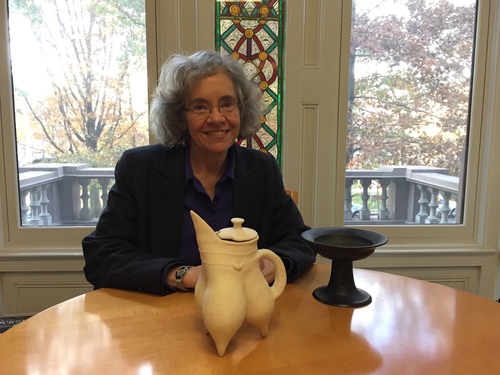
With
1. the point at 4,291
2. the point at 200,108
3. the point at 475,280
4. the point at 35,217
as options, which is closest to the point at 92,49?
the point at 35,217

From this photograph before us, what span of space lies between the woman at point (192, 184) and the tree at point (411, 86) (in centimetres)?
97

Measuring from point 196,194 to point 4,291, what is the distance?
4.88 ft

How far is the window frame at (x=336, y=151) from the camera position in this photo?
6.57 ft

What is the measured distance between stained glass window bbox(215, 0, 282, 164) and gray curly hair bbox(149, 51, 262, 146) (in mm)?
498

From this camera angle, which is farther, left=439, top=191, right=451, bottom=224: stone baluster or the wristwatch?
left=439, top=191, right=451, bottom=224: stone baluster

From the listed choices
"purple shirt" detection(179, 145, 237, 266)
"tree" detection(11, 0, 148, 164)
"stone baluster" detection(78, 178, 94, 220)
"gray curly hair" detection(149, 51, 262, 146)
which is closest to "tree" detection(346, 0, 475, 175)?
"gray curly hair" detection(149, 51, 262, 146)

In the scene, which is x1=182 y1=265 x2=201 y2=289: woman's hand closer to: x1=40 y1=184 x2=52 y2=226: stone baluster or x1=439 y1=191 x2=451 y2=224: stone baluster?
x1=40 y1=184 x2=52 y2=226: stone baluster

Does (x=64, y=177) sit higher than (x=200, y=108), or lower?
lower

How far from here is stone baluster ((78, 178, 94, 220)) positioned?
7.26 feet

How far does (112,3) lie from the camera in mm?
2068

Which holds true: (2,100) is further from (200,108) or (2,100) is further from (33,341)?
(33,341)

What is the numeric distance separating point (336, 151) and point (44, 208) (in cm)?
163

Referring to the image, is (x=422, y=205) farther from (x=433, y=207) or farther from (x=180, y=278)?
(x=180, y=278)

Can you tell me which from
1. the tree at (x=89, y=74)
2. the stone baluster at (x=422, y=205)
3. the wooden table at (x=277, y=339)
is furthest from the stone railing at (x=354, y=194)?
the wooden table at (x=277, y=339)
